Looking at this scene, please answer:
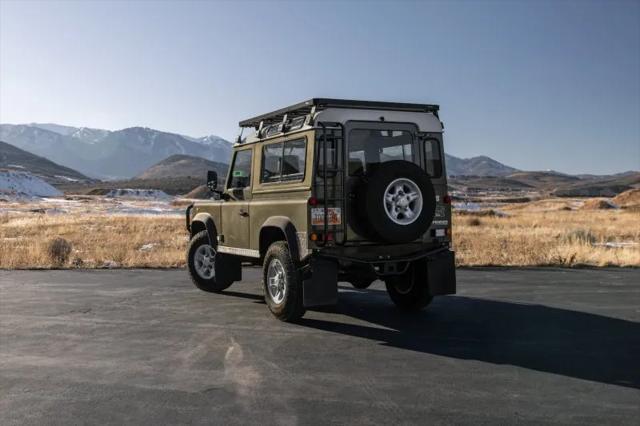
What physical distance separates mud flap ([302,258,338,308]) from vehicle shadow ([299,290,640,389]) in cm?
44

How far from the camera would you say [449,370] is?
539 cm

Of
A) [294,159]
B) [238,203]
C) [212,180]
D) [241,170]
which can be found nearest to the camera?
[294,159]

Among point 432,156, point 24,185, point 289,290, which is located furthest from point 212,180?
Result: point 24,185

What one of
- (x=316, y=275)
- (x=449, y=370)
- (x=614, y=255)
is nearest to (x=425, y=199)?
(x=316, y=275)

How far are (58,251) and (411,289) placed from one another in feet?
33.5

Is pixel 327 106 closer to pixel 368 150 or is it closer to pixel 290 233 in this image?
pixel 368 150

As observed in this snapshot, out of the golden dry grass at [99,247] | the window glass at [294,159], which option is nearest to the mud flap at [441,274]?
the window glass at [294,159]

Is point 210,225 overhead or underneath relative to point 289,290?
overhead

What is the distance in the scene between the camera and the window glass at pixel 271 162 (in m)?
7.95

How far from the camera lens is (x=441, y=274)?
7738 millimetres

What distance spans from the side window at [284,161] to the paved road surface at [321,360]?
188cm

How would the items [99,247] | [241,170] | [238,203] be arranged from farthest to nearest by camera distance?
1. [99,247]
2. [241,170]
3. [238,203]

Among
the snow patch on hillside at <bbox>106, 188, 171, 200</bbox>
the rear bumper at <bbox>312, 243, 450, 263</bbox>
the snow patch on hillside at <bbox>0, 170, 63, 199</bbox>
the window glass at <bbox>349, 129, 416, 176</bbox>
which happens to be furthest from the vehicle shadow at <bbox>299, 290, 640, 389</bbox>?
the snow patch on hillside at <bbox>0, 170, 63, 199</bbox>

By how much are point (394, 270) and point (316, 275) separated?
1.25 meters
